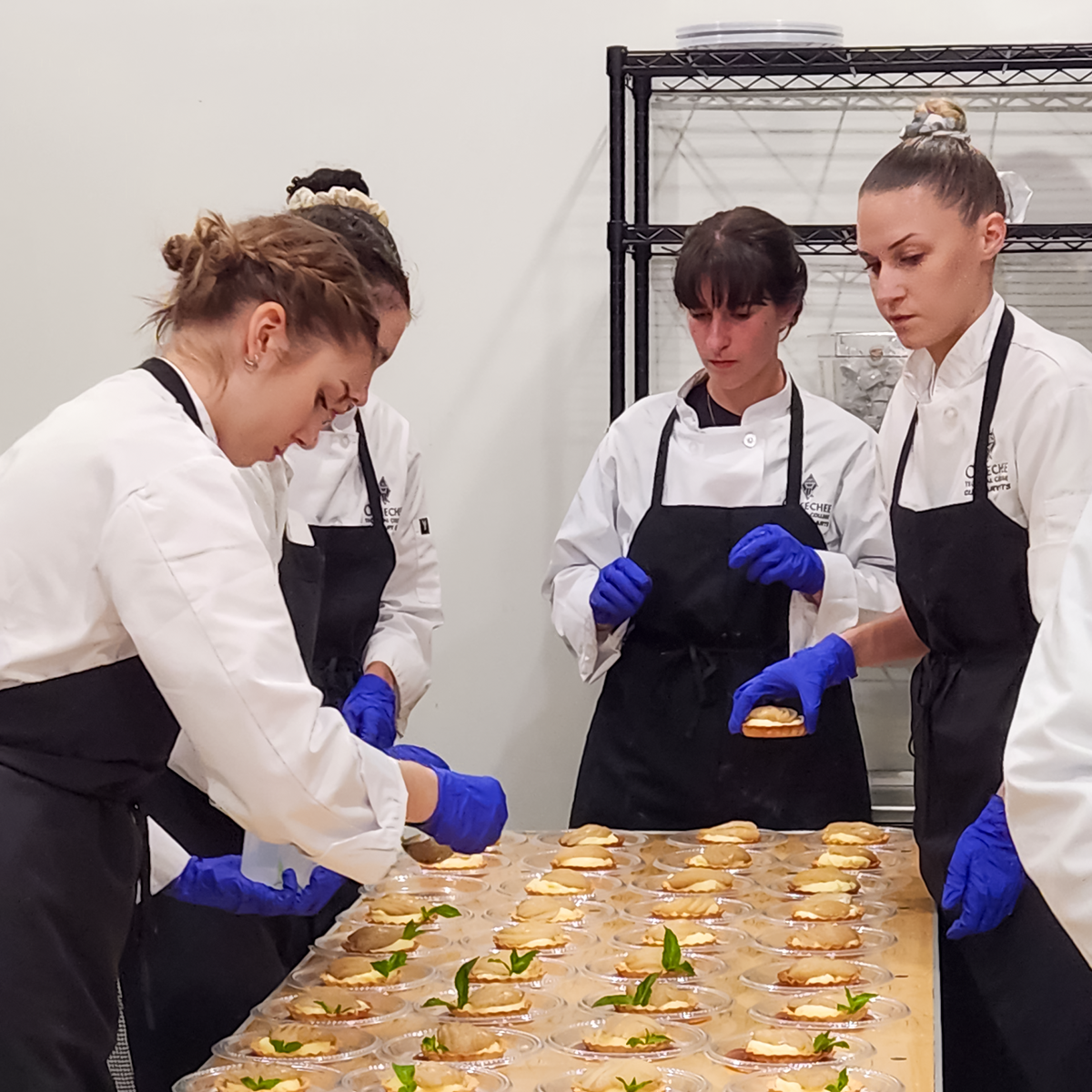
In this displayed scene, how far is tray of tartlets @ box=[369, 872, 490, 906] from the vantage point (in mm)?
2037

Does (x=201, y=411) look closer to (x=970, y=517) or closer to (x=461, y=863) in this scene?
(x=461, y=863)

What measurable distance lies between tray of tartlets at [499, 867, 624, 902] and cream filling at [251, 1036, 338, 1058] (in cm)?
58

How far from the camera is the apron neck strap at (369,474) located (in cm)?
261

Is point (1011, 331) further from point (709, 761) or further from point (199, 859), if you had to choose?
point (199, 859)

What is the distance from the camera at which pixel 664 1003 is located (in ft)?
5.17

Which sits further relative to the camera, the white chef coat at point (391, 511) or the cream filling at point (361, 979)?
the white chef coat at point (391, 511)

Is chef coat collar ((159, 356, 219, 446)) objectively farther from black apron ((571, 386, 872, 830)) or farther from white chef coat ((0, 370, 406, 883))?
black apron ((571, 386, 872, 830))

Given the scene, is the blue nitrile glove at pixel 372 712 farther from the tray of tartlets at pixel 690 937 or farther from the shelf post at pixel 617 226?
the shelf post at pixel 617 226

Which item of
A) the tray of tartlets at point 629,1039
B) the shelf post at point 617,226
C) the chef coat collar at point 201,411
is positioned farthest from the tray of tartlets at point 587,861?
the shelf post at point 617,226

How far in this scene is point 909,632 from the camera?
7.68 ft

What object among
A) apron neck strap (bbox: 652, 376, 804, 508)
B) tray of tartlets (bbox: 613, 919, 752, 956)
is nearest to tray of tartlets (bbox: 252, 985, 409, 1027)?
tray of tartlets (bbox: 613, 919, 752, 956)

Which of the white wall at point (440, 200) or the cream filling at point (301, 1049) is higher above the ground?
the white wall at point (440, 200)

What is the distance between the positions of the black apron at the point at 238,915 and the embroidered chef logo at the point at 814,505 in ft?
2.50

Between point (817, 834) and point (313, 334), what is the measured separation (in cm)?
127
